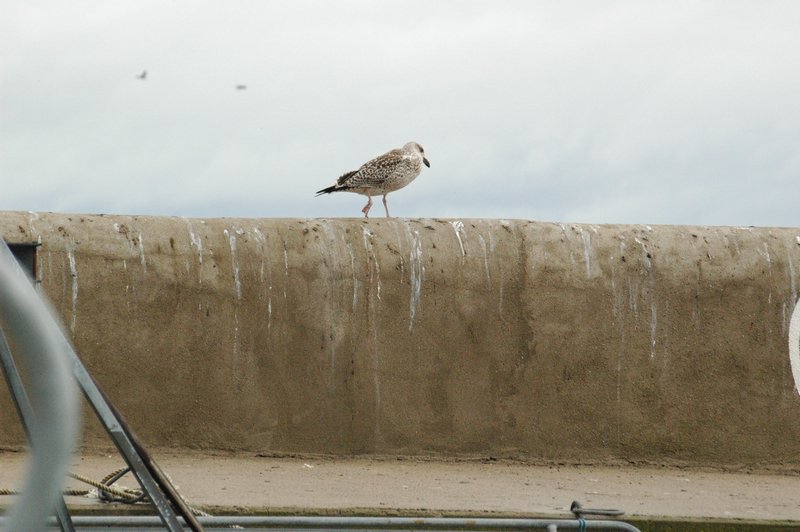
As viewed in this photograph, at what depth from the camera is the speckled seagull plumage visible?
9.88 m

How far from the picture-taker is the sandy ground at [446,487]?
6062 mm

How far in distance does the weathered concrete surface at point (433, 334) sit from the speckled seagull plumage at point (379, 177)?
6.19 ft

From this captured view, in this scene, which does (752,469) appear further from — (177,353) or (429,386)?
(177,353)

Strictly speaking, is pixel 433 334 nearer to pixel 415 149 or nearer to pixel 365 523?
pixel 365 523

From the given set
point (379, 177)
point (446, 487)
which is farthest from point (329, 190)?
point (446, 487)

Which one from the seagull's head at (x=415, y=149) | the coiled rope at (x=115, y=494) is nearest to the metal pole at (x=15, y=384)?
the coiled rope at (x=115, y=494)

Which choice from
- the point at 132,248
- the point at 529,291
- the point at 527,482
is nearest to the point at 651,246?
the point at 529,291

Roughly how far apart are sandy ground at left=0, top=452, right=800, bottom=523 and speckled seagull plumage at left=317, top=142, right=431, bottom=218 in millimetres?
2964

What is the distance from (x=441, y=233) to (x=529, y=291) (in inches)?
29.3

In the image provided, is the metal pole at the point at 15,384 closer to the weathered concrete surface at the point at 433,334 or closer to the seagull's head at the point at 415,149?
the weathered concrete surface at the point at 433,334

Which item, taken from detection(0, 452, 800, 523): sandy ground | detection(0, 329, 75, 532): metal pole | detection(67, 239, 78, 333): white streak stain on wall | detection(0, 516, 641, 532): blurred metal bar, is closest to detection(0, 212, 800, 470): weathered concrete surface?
detection(67, 239, 78, 333): white streak stain on wall

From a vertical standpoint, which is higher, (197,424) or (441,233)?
(441,233)

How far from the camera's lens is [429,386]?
777 centimetres

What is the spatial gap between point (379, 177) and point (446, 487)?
12.4ft
